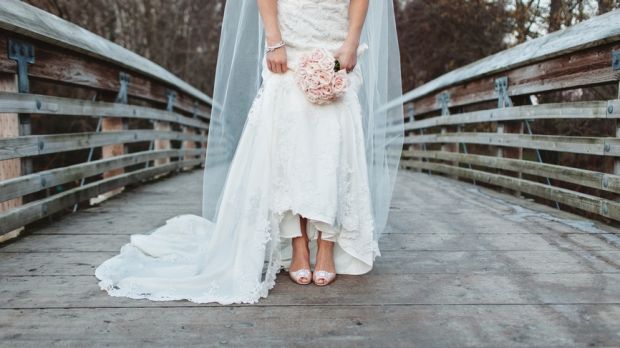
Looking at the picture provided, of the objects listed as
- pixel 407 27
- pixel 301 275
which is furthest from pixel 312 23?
pixel 407 27

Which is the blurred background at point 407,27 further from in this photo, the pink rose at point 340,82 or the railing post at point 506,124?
the pink rose at point 340,82

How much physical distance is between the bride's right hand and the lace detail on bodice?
2.7 inches

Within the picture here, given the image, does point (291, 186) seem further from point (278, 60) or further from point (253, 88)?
point (253, 88)

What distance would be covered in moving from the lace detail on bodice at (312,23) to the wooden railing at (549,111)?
0.68 meters

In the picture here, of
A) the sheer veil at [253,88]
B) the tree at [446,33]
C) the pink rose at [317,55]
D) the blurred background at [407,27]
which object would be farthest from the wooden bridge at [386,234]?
the tree at [446,33]

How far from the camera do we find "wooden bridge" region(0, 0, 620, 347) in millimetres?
1732

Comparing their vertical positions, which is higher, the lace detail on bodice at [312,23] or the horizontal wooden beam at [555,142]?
the lace detail on bodice at [312,23]

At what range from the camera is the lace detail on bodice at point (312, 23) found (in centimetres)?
234

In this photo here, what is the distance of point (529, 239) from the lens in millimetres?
2971

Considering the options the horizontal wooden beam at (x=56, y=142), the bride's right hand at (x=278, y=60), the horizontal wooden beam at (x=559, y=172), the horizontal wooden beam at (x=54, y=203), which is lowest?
the horizontal wooden beam at (x=54, y=203)

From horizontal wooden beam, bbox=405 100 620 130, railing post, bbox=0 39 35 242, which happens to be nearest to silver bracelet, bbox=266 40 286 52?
railing post, bbox=0 39 35 242

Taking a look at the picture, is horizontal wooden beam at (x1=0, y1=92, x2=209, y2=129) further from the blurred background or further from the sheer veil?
the blurred background

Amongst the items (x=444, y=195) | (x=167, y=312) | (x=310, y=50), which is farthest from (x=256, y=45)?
(x=444, y=195)

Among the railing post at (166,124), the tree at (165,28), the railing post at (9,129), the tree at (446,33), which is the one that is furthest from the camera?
the tree at (165,28)
